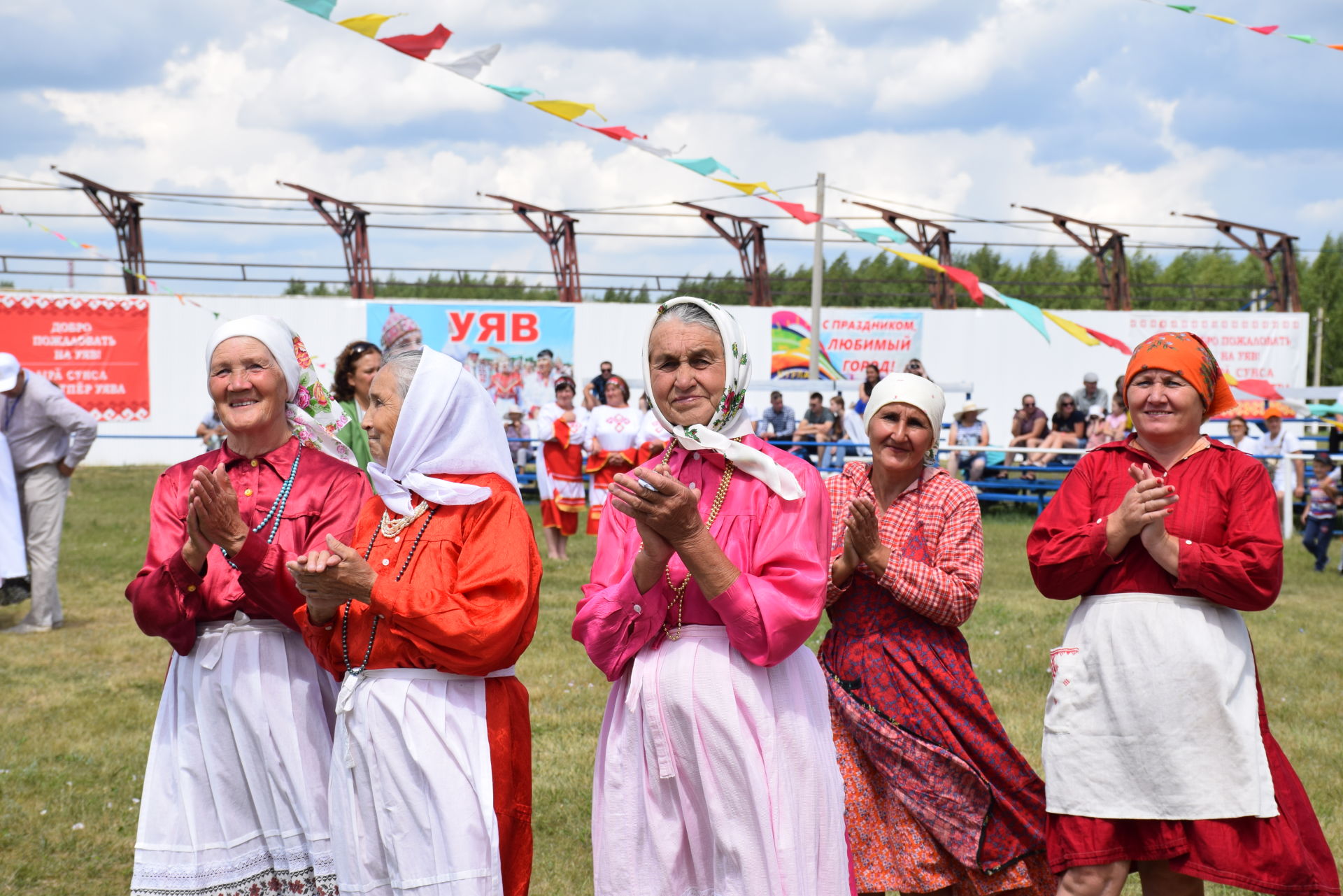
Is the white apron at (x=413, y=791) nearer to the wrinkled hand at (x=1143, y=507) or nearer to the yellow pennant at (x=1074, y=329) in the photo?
the wrinkled hand at (x=1143, y=507)

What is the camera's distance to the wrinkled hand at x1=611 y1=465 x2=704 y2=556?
2328 mm

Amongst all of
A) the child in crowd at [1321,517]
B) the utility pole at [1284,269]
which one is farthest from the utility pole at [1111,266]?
the child in crowd at [1321,517]

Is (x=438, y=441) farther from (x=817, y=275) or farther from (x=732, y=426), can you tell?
(x=817, y=275)

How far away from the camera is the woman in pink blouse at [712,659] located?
2449 mm

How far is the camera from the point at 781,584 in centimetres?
250

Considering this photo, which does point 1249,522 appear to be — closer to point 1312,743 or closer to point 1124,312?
point 1312,743

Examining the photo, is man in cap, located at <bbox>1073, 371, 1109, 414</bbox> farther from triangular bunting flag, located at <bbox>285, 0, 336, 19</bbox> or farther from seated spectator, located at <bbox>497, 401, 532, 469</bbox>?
triangular bunting flag, located at <bbox>285, 0, 336, 19</bbox>

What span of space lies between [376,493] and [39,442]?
5.95 m

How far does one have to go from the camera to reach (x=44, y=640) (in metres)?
7.87

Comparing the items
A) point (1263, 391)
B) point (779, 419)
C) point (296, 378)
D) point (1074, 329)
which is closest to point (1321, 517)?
point (1263, 391)

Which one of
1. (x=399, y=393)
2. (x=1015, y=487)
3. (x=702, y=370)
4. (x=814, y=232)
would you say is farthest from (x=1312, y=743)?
(x=814, y=232)

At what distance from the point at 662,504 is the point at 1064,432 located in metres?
15.3

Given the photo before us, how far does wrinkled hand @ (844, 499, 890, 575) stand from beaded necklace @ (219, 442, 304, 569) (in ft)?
4.97

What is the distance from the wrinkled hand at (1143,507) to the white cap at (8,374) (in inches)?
274
